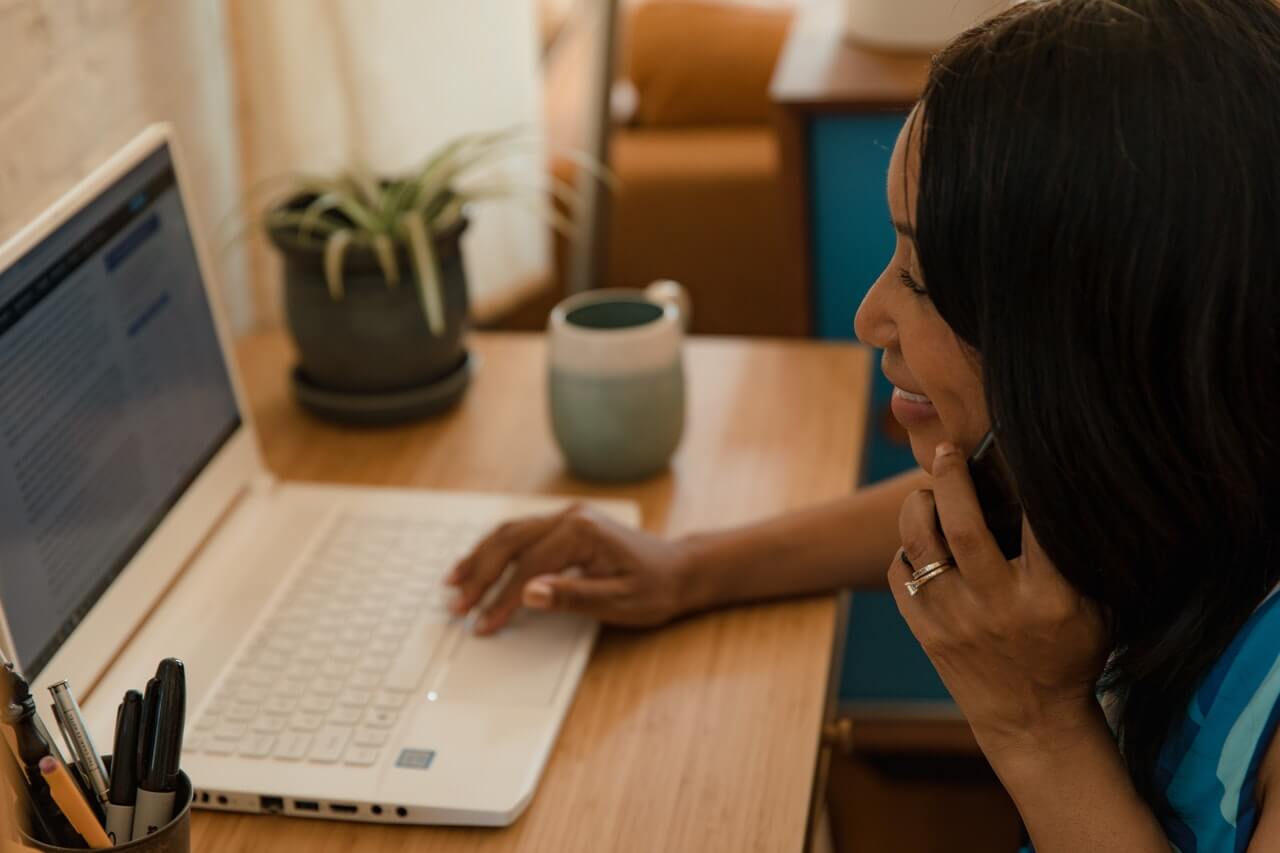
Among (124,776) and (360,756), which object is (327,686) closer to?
(360,756)

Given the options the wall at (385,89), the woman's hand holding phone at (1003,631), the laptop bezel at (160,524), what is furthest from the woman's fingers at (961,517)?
the wall at (385,89)

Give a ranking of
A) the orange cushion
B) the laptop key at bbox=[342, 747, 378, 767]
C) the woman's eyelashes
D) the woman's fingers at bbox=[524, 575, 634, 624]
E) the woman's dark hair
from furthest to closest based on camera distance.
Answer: the orange cushion < the woman's fingers at bbox=[524, 575, 634, 624] < the laptop key at bbox=[342, 747, 378, 767] < the woman's eyelashes < the woman's dark hair

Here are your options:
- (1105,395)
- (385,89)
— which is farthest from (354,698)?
(385,89)

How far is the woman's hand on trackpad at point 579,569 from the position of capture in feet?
3.40

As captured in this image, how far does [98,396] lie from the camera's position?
0.97 metres

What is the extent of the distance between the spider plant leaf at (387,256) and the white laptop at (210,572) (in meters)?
0.17

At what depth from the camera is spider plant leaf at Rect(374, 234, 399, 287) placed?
128 centimetres

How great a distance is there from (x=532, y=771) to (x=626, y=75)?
277 centimetres

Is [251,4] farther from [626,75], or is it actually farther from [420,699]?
[626,75]

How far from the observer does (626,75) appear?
3455 millimetres

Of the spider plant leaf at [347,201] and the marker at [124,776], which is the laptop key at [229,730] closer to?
the marker at [124,776]

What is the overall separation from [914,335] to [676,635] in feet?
1.15

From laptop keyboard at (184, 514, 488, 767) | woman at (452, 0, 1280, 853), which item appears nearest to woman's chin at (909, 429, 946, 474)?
woman at (452, 0, 1280, 853)

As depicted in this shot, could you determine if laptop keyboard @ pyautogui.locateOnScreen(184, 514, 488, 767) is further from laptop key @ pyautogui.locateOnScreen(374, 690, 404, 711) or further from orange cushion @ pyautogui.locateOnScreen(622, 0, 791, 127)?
orange cushion @ pyautogui.locateOnScreen(622, 0, 791, 127)
